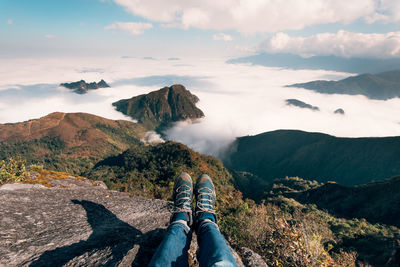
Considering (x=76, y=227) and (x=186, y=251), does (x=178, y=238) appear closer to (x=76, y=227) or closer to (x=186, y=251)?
(x=186, y=251)

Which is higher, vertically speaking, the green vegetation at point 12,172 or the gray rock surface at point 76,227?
the green vegetation at point 12,172

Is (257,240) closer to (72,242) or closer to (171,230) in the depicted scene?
(171,230)

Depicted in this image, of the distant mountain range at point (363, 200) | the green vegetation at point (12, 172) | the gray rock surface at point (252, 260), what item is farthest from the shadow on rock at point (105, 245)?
the distant mountain range at point (363, 200)

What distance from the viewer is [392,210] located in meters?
78.3

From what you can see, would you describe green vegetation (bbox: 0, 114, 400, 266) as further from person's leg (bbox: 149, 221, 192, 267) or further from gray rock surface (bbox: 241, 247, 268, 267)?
person's leg (bbox: 149, 221, 192, 267)

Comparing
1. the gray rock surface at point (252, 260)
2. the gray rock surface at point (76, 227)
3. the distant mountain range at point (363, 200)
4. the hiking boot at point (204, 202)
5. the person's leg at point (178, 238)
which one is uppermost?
the person's leg at point (178, 238)

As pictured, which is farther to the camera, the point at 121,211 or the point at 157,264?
the point at 121,211

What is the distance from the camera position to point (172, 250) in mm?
4348

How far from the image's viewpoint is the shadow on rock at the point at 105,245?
16.4 ft

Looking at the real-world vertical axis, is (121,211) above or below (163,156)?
above

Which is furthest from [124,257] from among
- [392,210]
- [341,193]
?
[341,193]

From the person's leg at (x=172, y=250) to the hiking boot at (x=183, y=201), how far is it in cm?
93

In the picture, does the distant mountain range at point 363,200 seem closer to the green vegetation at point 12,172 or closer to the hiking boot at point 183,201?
the hiking boot at point 183,201

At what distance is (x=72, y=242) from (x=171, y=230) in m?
4.51
